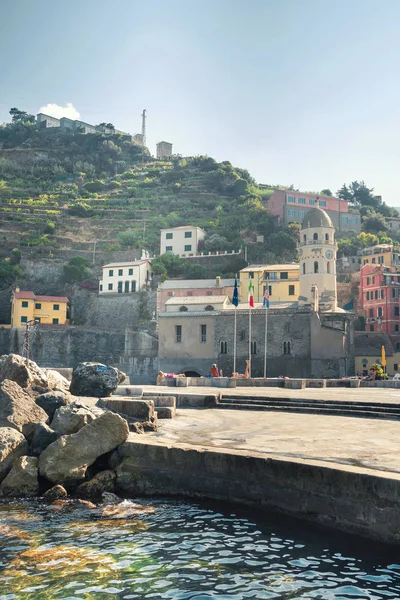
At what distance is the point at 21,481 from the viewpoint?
8.84 metres

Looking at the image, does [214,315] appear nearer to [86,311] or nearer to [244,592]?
[86,311]

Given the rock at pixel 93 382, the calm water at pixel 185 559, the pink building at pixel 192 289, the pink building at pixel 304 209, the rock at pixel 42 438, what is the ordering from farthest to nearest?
the pink building at pixel 304 209, the pink building at pixel 192 289, the rock at pixel 93 382, the rock at pixel 42 438, the calm water at pixel 185 559

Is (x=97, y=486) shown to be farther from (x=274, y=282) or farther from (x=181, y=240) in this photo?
(x=181, y=240)

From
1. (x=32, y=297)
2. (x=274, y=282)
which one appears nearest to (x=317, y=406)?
(x=274, y=282)

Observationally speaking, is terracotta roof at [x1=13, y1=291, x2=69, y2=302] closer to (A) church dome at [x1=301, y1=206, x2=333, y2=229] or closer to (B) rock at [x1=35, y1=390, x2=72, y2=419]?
(A) church dome at [x1=301, y1=206, x2=333, y2=229]

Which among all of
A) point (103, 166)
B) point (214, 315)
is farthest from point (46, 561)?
point (103, 166)

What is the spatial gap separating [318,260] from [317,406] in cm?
3470

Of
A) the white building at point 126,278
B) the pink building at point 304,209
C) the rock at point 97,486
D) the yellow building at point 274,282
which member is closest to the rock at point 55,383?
the rock at point 97,486

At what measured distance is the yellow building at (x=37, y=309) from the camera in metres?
58.4

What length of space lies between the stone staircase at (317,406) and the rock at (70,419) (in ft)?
20.5

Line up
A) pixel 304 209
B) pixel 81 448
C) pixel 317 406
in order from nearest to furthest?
pixel 81 448 → pixel 317 406 → pixel 304 209

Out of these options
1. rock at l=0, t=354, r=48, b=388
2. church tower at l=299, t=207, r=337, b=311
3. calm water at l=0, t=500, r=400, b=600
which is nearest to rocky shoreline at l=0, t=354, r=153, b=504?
rock at l=0, t=354, r=48, b=388

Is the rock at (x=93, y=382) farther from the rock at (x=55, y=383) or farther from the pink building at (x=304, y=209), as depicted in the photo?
the pink building at (x=304, y=209)

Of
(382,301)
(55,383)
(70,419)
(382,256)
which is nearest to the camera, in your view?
(70,419)
